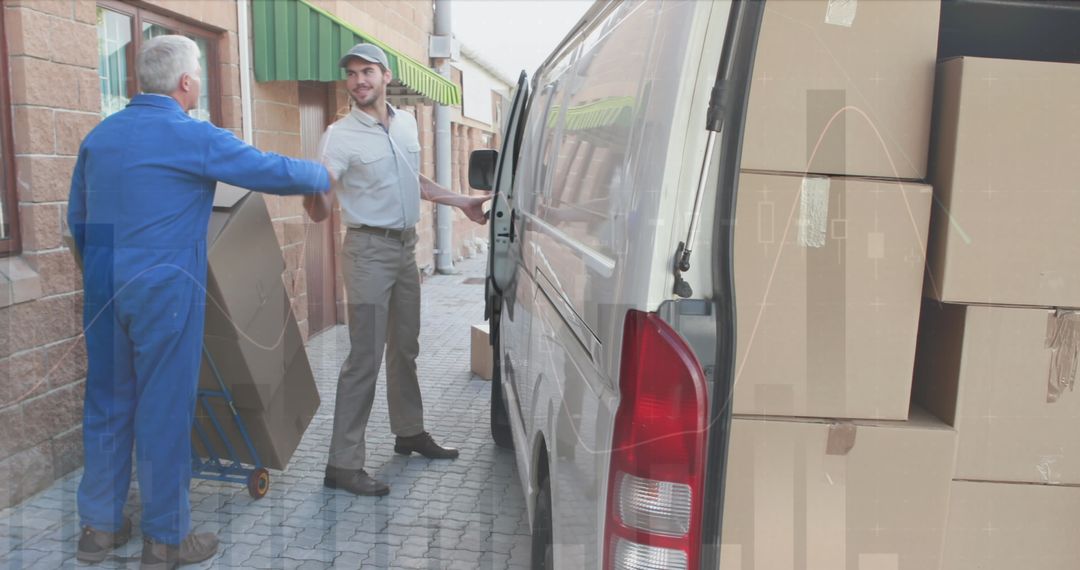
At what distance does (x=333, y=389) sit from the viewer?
6.52 meters

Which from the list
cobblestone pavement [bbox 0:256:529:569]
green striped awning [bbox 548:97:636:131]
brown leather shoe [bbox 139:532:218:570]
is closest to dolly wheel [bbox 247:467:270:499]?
cobblestone pavement [bbox 0:256:529:569]

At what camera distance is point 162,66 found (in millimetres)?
3367

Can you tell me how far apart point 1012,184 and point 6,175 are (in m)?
4.15

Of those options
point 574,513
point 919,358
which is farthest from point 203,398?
point 919,358

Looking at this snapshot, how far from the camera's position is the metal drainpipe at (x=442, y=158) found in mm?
13656

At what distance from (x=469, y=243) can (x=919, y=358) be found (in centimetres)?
1570

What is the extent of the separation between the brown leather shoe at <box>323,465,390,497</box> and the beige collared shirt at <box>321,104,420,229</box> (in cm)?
123

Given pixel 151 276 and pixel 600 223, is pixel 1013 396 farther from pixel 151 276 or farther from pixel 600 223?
pixel 151 276

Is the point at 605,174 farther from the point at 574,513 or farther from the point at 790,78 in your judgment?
the point at 574,513

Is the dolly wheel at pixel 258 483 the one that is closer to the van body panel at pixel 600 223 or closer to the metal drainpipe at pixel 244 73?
the van body panel at pixel 600 223

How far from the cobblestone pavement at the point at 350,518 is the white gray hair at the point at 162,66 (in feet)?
6.24

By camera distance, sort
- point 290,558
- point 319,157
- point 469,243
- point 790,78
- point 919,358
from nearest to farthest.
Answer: point 790,78 → point 919,358 → point 290,558 → point 319,157 → point 469,243

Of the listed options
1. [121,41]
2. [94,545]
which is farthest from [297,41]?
[94,545]

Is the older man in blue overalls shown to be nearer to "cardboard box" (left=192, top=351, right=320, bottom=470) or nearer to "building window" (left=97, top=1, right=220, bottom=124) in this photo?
"cardboard box" (left=192, top=351, right=320, bottom=470)
